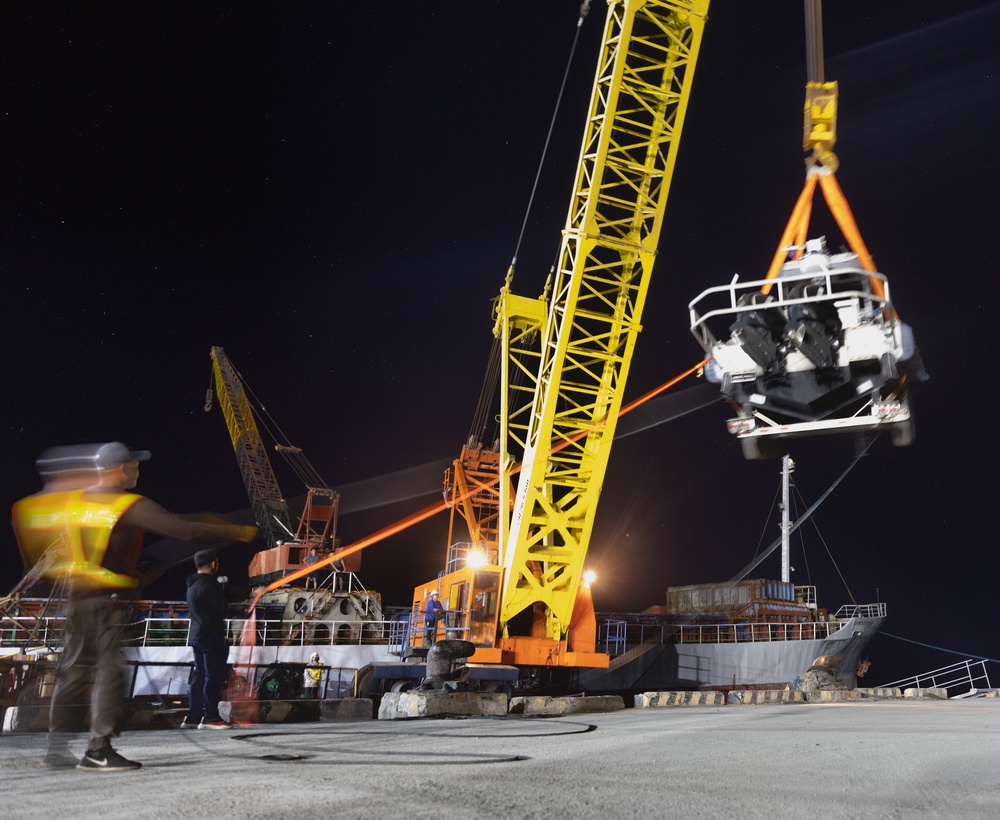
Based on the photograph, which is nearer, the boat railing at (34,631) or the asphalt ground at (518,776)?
the asphalt ground at (518,776)

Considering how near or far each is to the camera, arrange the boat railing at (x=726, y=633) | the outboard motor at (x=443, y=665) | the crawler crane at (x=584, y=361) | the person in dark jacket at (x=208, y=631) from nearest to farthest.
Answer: the person in dark jacket at (x=208, y=631)
the outboard motor at (x=443, y=665)
the crawler crane at (x=584, y=361)
the boat railing at (x=726, y=633)

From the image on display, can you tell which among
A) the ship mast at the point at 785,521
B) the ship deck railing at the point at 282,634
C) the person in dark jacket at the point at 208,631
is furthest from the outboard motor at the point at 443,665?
the ship mast at the point at 785,521

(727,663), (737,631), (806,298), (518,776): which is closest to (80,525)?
(518,776)

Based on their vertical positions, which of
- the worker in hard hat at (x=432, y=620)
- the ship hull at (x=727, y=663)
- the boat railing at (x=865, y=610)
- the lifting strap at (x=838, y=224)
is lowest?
the ship hull at (x=727, y=663)

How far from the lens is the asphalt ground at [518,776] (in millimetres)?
3490

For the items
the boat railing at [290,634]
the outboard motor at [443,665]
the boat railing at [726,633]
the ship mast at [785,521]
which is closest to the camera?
the outboard motor at [443,665]

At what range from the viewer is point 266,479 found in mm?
51156

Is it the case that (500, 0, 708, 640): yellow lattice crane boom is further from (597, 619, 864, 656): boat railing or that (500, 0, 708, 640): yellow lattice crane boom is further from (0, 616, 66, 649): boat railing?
(597, 619, 864, 656): boat railing

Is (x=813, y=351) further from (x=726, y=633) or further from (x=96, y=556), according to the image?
(x=726, y=633)

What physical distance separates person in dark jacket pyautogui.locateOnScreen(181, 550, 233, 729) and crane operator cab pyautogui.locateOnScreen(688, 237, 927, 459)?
6.03 m

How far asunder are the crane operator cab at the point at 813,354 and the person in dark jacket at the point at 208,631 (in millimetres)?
6031

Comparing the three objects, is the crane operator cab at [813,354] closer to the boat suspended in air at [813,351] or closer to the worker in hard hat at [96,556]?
the boat suspended in air at [813,351]

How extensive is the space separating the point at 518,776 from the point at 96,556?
2.87 meters

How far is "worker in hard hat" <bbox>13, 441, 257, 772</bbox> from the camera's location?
455 centimetres
